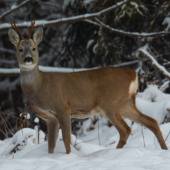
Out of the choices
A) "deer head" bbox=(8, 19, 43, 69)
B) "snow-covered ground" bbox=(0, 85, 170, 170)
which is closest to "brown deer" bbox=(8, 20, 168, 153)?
"deer head" bbox=(8, 19, 43, 69)

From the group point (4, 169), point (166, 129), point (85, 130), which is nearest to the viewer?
point (4, 169)

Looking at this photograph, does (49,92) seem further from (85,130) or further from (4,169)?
(85,130)

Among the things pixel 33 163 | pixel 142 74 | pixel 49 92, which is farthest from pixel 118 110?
pixel 142 74

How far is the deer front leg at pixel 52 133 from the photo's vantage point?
4289 mm

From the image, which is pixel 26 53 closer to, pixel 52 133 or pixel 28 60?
pixel 28 60

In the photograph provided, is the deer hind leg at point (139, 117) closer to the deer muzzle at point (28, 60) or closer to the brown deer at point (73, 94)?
the brown deer at point (73, 94)

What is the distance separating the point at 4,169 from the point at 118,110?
196 centimetres

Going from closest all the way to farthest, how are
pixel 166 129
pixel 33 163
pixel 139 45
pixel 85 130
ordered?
pixel 33 163 → pixel 166 129 → pixel 85 130 → pixel 139 45

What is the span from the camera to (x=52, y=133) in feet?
14.3

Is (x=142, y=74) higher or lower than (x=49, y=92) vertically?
lower

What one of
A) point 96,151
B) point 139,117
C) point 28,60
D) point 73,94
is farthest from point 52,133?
point 139,117

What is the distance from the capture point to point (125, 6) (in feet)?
24.6

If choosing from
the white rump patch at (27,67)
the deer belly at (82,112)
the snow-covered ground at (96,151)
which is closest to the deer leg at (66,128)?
the snow-covered ground at (96,151)

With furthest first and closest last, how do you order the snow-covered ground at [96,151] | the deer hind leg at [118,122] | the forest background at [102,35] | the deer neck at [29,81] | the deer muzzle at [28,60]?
the forest background at [102,35], the deer hind leg at [118,122], the deer neck at [29,81], the deer muzzle at [28,60], the snow-covered ground at [96,151]
